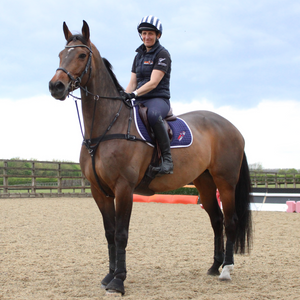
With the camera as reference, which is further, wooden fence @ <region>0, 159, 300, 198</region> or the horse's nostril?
wooden fence @ <region>0, 159, 300, 198</region>

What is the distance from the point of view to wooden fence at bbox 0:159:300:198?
16594 millimetres

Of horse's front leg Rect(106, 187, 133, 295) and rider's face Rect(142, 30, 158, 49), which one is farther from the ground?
rider's face Rect(142, 30, 158, 49)

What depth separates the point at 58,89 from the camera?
319cm

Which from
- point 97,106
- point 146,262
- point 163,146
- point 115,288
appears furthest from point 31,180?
point 115,288

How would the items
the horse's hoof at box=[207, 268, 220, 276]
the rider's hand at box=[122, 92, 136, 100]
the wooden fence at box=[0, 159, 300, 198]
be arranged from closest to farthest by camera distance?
1. the rider's hand at box=[122, 92, 136, 100]
2. the horse's hoof at box=[207, 268, 220, 276]
3. the wooden fence at box=[0, 159, 300, 198]

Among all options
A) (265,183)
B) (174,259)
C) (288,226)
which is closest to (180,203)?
(288,226)

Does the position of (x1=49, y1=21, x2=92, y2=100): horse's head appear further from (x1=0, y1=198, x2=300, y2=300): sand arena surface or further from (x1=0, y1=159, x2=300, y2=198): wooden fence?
(x1=0, y1=159, x2=300, y2=198): wooden fence

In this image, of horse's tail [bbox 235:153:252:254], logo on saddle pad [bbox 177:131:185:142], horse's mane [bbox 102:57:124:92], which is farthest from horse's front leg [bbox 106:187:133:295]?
horse's tail [bbox 235:153:252:254]

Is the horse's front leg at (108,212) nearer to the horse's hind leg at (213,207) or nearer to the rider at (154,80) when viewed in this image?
the rider at (154,80)

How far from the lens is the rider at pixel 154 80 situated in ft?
12.7

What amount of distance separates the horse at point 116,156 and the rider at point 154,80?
191mm

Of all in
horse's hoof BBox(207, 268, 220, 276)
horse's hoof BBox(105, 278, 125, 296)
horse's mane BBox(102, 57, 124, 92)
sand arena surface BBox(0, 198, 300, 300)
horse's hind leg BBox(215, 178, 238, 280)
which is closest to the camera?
horse's hoof BBox(105, 278, 125, 296)

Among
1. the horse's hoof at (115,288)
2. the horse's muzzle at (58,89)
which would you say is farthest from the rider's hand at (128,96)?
the horse's hoof at (115,288)

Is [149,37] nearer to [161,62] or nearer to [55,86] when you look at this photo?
[161,62]
